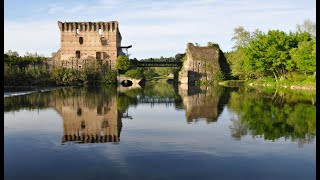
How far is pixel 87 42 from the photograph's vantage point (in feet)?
221

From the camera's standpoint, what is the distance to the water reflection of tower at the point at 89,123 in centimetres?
1481

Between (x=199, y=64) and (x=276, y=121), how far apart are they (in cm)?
5374

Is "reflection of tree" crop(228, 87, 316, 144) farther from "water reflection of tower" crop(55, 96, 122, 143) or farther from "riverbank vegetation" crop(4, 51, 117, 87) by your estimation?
"riverbank vegetation" crop(4, 51, 117, 87)

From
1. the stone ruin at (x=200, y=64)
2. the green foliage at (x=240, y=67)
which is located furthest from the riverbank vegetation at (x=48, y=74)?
the green foliage at (x=240, y=67)

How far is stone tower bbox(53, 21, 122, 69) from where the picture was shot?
6712cm

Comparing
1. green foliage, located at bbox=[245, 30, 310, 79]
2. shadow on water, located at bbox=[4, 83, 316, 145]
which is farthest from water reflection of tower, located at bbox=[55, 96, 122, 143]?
green foliage, located at bbox=[245, 30, 310, 79]

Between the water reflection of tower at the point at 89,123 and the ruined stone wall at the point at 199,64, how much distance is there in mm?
46558

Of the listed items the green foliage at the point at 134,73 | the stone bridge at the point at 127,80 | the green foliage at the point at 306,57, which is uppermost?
the green foliage at the point at 306,57

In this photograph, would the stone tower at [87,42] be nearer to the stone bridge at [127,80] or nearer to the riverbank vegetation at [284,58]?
the stone bridge at [127,80]

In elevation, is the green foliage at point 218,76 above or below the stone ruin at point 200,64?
below

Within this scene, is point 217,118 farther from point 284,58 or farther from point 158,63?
point 158,63

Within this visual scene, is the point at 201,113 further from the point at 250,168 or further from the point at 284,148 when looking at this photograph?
the point at 250,168

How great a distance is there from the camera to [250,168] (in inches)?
412

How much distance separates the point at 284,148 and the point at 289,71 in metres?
41.9
